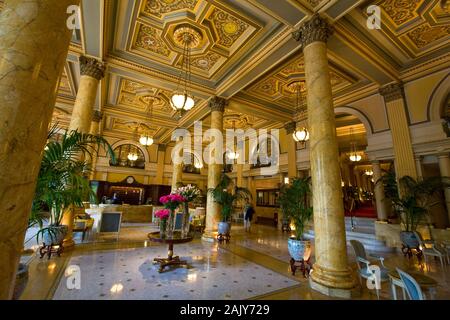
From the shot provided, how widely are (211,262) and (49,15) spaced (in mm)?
4657

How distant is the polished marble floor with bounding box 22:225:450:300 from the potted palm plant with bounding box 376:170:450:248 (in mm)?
657

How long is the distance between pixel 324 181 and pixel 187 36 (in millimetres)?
4890

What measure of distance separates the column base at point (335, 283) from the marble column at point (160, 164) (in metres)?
14.0

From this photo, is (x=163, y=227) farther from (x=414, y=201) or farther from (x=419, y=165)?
(x=419, y=165)

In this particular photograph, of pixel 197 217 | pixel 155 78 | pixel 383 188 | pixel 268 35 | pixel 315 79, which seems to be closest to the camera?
pixel 315 79

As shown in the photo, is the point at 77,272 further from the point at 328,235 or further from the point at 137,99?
the point at 137,99

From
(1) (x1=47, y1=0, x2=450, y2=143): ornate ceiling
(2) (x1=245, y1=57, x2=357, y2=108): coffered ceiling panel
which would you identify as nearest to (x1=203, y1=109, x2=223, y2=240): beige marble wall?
(1) (x1=47, y1=0, x2=450, y2=143): ornate ceiling

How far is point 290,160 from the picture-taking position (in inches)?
407

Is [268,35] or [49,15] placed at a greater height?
[268,35]

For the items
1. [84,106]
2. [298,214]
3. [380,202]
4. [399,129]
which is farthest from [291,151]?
[84,106]

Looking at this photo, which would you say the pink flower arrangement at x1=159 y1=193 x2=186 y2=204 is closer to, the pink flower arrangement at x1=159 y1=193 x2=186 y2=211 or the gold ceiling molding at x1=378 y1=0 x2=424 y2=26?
the pink flower arrangement at x1=159 y1=193 x2=186 y2=211

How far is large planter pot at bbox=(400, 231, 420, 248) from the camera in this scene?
538 cm

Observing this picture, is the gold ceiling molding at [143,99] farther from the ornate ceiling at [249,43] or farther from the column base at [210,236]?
the column base at [210,236]
